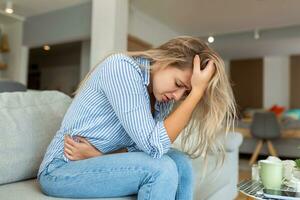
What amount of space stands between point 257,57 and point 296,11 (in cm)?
320

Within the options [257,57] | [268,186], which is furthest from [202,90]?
[257,57]

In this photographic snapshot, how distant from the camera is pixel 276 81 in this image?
24.3 ft

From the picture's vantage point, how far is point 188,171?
0.96m

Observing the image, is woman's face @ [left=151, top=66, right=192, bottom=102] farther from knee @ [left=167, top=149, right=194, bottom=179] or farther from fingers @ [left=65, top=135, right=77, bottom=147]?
fingers @ [left=65, top=135, right=77, bottom=147]

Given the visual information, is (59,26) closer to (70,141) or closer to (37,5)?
(37,5)

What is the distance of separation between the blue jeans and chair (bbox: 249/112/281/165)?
12.3 feet

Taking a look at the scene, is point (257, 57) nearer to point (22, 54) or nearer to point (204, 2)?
point (204, 2)

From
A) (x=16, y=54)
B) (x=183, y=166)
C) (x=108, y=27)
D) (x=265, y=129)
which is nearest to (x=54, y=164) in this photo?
(x=183, y=166)

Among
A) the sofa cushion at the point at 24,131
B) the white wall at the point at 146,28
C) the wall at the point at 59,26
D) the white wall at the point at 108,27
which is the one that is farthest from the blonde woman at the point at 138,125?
the white wall at the point at 146,28

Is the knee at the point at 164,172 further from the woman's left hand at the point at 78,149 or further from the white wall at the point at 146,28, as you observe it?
the white wall at the point at 146,28

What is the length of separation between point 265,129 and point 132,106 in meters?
3.91

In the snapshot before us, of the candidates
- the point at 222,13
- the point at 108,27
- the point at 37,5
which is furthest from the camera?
the point at 222,13

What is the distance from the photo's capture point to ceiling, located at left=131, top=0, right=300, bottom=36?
4.22 meters

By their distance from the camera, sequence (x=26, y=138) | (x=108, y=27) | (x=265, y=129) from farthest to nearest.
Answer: (x=265, y=129), (x=108, y=27), (x=26, y=138)
